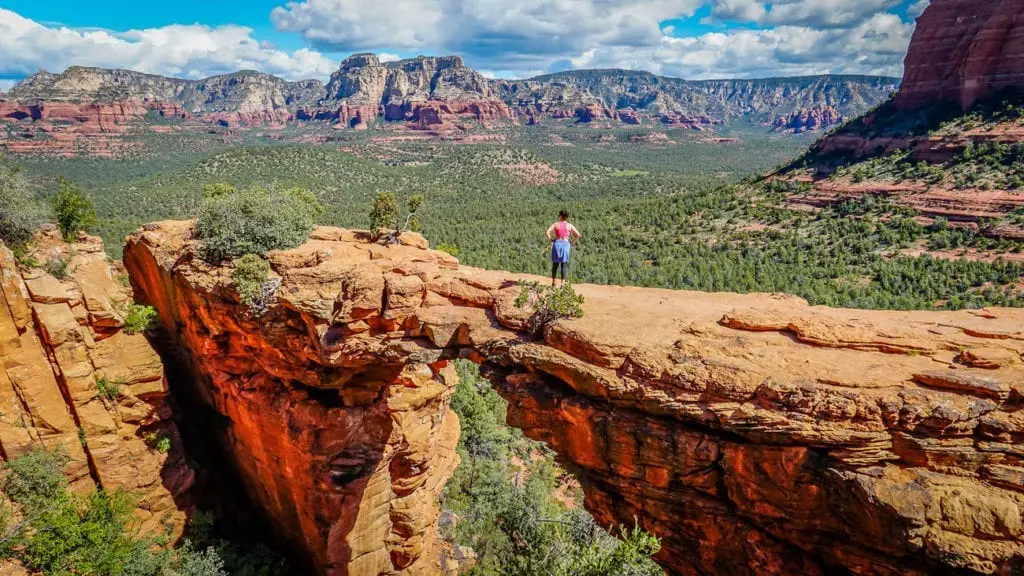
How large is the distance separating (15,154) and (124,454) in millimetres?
142381

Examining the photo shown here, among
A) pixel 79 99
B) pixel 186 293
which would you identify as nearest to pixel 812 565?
pixel 186 293

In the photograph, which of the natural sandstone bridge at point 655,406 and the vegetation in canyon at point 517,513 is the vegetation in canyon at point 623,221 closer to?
the natural sandstone bridge at point 655,406

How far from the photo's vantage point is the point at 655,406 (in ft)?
29.0

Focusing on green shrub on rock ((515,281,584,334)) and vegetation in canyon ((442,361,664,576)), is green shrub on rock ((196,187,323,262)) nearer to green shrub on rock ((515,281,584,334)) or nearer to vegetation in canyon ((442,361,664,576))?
green shrub on rock ((515,281,584,334))

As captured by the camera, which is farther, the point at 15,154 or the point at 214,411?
the point at 15,154

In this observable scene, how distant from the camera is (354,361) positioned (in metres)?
13.0

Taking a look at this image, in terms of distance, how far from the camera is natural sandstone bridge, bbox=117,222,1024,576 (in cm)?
699

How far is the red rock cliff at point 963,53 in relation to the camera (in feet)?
203

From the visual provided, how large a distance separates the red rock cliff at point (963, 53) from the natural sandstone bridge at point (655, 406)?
3064 inches

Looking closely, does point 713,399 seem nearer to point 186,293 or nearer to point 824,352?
point 824,352

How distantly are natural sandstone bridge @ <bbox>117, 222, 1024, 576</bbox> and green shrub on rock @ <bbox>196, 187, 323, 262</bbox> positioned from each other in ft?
2.24

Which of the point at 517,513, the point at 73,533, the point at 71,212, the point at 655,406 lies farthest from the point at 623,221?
the point at 73,533

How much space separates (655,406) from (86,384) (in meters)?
16.3

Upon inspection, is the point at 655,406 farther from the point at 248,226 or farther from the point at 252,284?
the point at 248,226
